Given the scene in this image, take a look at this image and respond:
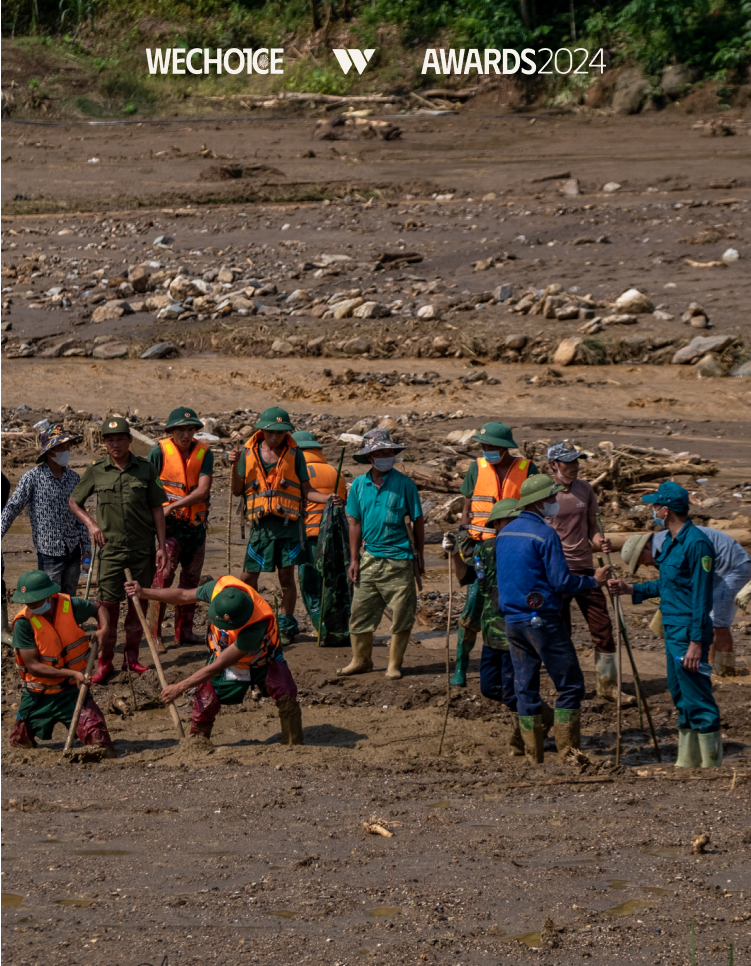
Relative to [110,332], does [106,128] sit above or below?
above

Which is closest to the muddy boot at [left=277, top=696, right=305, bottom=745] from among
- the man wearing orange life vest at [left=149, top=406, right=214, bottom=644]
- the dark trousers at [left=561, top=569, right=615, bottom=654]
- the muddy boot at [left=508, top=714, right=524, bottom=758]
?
the muddy boot at [left=508, top=714, right=524, bottom=758]

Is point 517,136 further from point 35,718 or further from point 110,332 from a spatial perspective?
point 35,718

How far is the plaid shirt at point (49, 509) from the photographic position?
8844 mm

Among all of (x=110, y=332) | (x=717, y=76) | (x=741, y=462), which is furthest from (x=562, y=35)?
(x=741, y=462)

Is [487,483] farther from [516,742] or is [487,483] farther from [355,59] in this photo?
[355,59]

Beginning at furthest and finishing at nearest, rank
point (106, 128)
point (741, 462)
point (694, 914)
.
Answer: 1. point (106, 128)
2. point (741, 462)
3. point (694, 914)

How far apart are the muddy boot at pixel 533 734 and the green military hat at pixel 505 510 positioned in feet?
3.72

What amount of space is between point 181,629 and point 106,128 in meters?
28.1

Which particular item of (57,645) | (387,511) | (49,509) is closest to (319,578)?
(387,511)

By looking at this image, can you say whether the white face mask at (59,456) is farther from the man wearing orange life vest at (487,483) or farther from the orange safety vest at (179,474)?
the man wearing orange life vest at (487,483)

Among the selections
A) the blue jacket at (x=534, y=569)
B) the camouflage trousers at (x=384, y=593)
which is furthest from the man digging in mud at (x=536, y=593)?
the camouflage trousers at (x=384, y=593)

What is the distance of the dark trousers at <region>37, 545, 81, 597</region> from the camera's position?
8.95m

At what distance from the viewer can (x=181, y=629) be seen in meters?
9.61

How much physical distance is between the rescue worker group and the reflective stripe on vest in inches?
0.4
